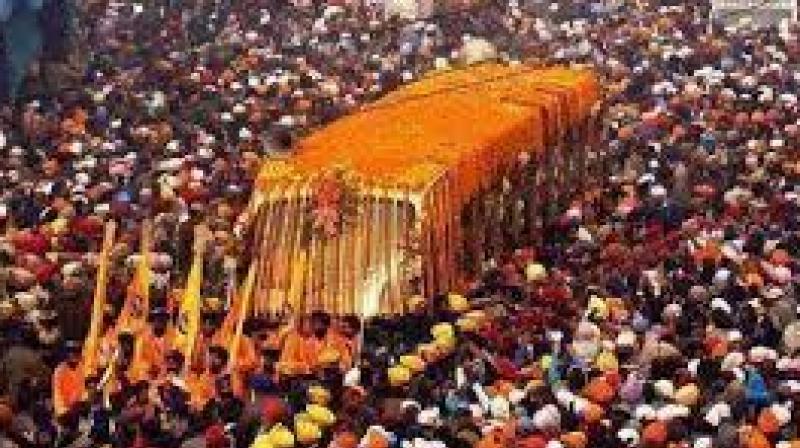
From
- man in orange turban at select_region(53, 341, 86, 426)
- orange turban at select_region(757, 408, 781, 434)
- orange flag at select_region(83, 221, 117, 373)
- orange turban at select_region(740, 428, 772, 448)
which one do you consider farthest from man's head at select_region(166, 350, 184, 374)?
orange turban at select_region(757, 408, 781, 434)

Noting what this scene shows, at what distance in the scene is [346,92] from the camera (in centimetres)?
2470

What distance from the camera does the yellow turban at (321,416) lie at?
13.4 m

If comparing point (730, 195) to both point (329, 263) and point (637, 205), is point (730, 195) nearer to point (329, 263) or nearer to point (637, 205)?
point (637, 205)

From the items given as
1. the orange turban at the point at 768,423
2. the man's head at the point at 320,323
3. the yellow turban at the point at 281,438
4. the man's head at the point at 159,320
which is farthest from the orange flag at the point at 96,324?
the orange turban at the point at 768,423

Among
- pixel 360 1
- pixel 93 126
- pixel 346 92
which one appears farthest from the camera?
pixel 360 1

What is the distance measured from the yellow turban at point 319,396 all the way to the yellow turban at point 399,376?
0.74 metres

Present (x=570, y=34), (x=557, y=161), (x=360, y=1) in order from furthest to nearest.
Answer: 1. (x=360, y=1)
2. (x=570, y=34)
3. (x=557, y=161)

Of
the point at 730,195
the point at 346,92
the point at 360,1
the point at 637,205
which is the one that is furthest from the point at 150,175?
the point at 360,1

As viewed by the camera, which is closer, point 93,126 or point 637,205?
point 637,205

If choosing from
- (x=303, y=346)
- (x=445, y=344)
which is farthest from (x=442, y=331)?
(x=303, y=346)

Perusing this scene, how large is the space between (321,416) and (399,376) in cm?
121

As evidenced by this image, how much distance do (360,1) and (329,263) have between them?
15425 mm

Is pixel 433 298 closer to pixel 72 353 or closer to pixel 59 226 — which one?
pixel 72 353

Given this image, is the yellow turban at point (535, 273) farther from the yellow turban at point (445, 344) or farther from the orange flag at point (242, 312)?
the orange flag at point (242, 312)
